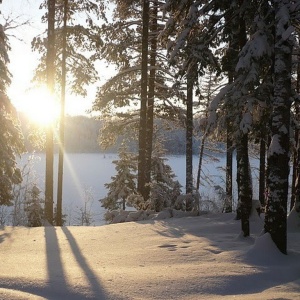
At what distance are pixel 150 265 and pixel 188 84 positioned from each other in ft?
17.2

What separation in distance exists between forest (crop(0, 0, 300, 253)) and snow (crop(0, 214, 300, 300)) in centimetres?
91

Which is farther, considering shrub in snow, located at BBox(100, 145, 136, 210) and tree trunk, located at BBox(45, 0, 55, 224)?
shrub in snow, located at BBox(100, 145, 136, 210)

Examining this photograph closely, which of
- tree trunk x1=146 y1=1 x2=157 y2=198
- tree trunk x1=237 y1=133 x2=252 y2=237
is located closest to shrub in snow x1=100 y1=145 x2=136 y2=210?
tree trunk x1=146 y1=1 x2=157 y2=198

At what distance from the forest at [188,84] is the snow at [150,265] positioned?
912 mm

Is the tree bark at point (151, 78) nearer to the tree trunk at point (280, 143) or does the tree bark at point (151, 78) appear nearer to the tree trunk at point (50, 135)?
the tree trunk at point (50, 135)

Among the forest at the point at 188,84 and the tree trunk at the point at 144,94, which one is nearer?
the forest at the point at 188,84

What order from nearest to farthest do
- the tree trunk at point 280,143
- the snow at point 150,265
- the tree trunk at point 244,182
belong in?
the snow at point 150,265 < the tree trunk at point 280,143 < the tree trunk at point 244,182

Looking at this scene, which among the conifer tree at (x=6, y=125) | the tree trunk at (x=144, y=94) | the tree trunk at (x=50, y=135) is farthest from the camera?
the tree trunk at (x=144, y=94)

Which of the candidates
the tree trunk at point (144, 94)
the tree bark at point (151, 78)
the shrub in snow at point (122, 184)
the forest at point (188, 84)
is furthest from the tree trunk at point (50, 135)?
the shrub in snow at point (122, 184)

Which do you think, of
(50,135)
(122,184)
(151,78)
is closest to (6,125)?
(50,135)

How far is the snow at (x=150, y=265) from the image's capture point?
438cm

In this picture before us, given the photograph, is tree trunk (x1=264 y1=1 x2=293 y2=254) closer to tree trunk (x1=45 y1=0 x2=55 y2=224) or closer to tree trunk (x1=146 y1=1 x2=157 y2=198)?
tree trunk (x1=146 y1=1 x2=157 y2=198)

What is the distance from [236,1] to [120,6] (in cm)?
712

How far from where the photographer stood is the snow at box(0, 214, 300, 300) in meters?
4.38
